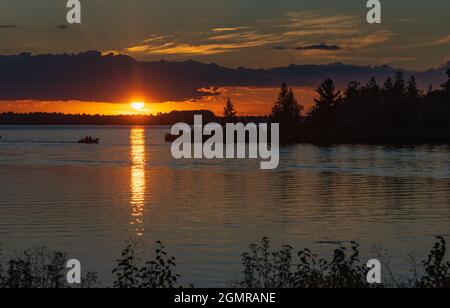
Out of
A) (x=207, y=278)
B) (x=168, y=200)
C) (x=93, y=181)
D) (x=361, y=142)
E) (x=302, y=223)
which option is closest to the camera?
(x=207, y=278)

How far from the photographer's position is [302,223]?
42938mm

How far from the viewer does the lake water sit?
111ft

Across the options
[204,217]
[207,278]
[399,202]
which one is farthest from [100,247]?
[399,202]

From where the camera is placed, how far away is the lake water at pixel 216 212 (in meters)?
33.8

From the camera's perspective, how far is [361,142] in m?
199

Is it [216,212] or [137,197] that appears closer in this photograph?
[216,212]

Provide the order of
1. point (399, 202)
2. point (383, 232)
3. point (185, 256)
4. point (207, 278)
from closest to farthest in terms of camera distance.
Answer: point (207, 278) → point (185, 256) → point (383, 232) → point (399, 202)

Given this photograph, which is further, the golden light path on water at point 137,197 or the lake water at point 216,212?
the golden light path on water at point 137,197

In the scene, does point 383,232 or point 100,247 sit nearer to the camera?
point 100,247

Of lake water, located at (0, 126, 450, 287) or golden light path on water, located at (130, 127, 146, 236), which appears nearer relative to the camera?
lake water, located at (0, 126, 450, 287)

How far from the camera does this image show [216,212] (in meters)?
49.3

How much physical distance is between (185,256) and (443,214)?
23468 mm
